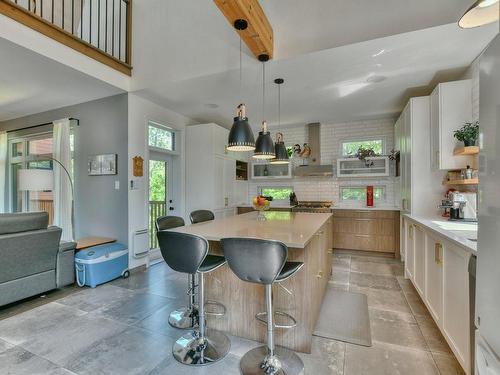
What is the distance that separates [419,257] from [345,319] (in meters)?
1.12

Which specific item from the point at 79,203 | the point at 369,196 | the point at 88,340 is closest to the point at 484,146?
the point at 88,340

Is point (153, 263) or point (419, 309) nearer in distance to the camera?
point (419, 309)

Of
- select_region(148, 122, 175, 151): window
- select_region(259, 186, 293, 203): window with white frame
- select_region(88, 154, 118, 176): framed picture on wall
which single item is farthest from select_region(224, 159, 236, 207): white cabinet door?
select_region(88, 154, 118, 176): framed picture on wall

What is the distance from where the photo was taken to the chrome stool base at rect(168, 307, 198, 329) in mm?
2334

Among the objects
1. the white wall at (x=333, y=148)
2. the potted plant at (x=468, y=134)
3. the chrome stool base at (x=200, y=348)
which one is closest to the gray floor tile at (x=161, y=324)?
the chrome stool base at (x=200, y=348)

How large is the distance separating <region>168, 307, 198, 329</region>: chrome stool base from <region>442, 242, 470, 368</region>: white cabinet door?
1.97 metres

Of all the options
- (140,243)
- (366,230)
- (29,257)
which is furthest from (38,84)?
(366,230)

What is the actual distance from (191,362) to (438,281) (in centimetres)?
206

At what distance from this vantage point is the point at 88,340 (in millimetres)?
2131

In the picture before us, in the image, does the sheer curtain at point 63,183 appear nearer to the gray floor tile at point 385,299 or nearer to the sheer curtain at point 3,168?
the sheer curtain at point 3,168

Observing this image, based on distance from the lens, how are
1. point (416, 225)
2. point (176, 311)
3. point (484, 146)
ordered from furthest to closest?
1. point (416, 225)
2. point (176, 311)
3. point (484, 146)

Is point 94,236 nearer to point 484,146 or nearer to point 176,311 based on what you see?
point 176,311

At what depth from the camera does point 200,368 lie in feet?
5.91

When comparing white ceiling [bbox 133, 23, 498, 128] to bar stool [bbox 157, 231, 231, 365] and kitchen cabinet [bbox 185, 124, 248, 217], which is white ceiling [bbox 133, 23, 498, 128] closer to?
kitchen cabinet [bbox 185, 124, 248, 217]
